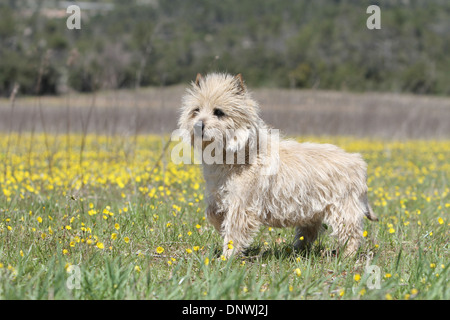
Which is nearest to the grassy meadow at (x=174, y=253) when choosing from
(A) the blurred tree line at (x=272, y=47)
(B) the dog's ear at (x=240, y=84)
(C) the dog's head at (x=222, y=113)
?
(C) the dog's head at (x=222, y=113)

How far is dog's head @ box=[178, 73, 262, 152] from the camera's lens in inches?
155

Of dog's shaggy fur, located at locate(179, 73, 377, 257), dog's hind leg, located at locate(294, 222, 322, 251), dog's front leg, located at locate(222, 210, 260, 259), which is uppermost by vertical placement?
dog's shaggy fur, located at locate(179, 73, 377, 257)

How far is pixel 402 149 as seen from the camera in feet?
50.1

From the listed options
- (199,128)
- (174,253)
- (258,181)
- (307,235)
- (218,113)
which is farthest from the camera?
(307,235)

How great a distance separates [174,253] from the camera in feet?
14.0

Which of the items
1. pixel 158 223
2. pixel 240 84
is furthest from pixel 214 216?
pixel 240 84

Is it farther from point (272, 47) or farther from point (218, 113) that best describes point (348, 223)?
point (272, 47)

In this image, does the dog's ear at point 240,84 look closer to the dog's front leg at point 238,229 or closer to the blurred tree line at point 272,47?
the dog's front leg at point 238,229

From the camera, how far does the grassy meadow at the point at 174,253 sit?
3094mm

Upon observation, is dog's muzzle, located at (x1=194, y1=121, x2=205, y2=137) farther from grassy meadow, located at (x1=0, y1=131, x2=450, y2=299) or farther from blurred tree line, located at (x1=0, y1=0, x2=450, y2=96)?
blurred tree line, located at (x1=0, y1=0, x2=450, y2=96)

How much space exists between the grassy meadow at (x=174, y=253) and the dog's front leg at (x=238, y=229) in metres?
0.14

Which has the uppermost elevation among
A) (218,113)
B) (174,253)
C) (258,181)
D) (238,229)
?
(218,113)

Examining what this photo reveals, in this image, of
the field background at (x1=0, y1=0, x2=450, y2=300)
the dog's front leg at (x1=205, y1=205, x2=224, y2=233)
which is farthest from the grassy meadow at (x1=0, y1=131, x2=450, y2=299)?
the dog's front leg at (x1=205, y1=205, x2=224, y2=233)

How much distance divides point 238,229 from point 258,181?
434 millimetres
